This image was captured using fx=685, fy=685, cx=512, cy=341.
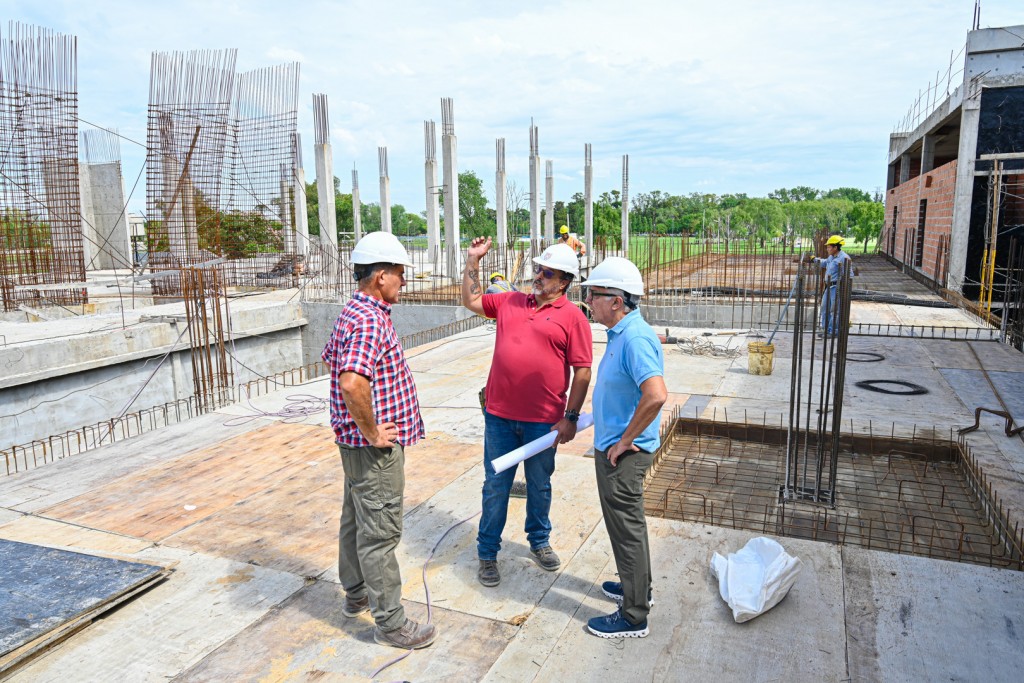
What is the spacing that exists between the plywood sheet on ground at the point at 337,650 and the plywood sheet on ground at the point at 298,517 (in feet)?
1.69

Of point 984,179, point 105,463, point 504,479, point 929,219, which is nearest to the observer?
point 504,479

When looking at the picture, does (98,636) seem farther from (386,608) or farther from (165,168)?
(165,168)

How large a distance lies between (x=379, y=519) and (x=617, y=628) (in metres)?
1.21

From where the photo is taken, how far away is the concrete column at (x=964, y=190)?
45.7ft

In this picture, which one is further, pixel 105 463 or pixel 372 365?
pixel 105 463

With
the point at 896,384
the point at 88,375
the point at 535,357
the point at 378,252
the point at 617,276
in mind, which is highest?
the point at 378,252

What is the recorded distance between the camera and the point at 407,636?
3121 mm

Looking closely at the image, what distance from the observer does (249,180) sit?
62.3 feet

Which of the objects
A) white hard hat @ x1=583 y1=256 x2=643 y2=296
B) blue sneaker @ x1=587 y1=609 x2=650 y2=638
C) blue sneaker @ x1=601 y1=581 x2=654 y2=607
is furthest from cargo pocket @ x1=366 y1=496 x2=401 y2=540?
white hard hat @ x1=583 y1=256 x2=643 y2=296

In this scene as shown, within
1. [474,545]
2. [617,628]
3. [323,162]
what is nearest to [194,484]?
[474,545]

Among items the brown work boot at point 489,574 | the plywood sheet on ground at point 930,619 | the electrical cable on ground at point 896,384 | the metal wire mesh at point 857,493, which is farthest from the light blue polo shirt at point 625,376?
the electrical cable on ground at point 896,384

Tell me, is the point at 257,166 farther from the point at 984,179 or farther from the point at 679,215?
the point at 679,215

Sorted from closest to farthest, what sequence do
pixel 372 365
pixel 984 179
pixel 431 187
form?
pixel 372 365 → pixel 984 179 → pixel 431 187

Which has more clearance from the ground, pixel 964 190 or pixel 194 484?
pixel 964 190
